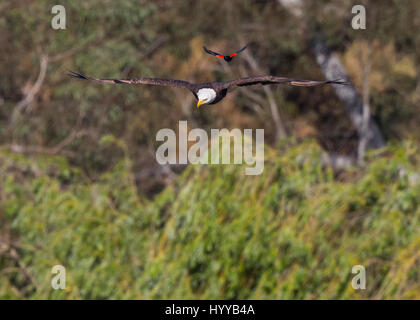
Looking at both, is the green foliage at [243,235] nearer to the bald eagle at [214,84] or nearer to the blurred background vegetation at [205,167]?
the blurred background vegetation at [205,167]

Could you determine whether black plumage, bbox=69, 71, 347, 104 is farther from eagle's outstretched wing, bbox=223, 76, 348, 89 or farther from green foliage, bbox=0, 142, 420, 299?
green foliage, bbox=0, 142, 420, 299

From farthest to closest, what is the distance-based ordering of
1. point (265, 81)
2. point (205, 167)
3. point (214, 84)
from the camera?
point (205, 167), point (214, 84), point (265, 81)

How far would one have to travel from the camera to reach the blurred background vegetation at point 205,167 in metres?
6.75

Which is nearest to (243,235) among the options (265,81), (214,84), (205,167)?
(205,167)

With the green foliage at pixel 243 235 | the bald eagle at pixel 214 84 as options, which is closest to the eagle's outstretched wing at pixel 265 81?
the bald eagle at pixel 214 84

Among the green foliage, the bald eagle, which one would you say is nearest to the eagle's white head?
the bald eagle

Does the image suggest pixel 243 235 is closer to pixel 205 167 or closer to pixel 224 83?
pixel 205 167

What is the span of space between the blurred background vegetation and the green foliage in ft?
0.06

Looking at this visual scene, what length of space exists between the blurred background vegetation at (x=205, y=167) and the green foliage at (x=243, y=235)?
18 millimetres

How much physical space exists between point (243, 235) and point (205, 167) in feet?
2.81

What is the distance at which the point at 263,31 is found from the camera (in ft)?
52.7

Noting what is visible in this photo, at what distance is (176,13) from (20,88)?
3788 millimetres

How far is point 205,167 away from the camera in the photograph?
24.0 ft
